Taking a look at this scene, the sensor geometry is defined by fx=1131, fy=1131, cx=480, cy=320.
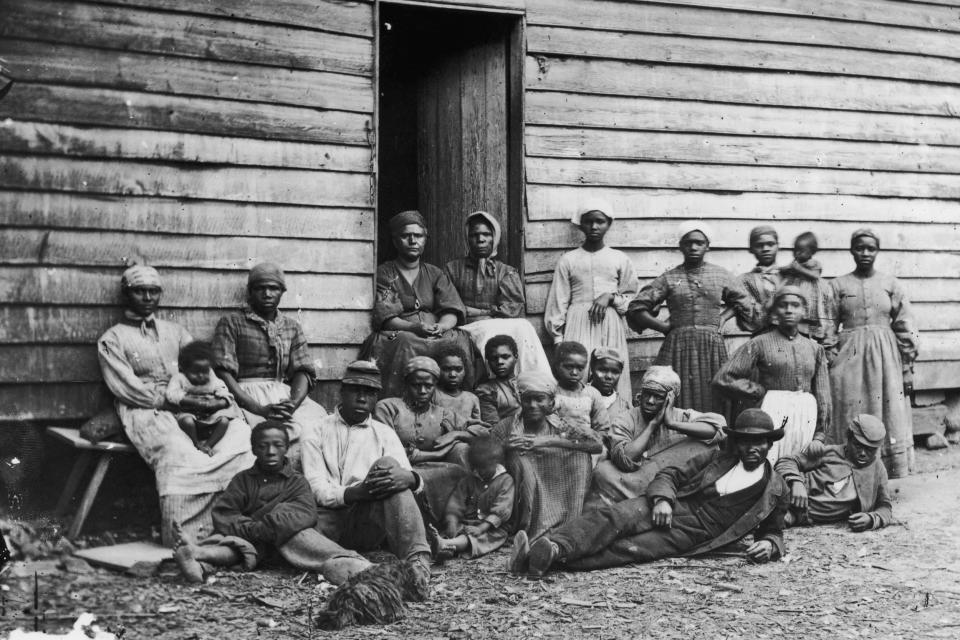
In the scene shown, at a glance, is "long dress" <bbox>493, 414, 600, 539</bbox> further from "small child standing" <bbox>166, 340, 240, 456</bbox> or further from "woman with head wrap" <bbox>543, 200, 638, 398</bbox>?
"small child standing" <bbox>166, 340, 240, 456</bbox>

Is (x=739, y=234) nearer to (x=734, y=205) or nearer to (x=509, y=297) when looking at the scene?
(x=734, y=205)

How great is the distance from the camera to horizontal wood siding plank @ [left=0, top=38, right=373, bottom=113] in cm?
632

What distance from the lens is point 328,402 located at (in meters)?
7.14

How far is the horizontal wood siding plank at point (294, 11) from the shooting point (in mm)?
6703

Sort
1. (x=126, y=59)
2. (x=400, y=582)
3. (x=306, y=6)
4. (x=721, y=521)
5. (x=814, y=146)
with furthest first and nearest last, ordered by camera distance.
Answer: (x=814, y=146) < (x=306, y=6) < (x=126, y=59) < (x=721, y=521) < (x=400, y=582)

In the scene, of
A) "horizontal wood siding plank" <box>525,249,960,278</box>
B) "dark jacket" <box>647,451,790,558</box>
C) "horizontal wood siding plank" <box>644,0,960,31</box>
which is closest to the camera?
"dark jacket" <box>647,451,790,558</box>

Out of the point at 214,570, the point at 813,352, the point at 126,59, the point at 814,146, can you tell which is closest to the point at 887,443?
the point at 813,352

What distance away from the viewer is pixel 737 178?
334 inches

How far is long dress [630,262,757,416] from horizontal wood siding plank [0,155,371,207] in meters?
2.08

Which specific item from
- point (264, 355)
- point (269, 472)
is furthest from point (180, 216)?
point (269, 472)

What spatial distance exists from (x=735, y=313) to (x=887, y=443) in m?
1.50

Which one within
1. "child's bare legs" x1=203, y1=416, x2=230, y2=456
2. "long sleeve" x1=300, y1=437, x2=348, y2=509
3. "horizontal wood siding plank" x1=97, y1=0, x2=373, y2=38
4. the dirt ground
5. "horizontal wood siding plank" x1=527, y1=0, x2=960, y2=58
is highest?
"horizontal wood siding plank" x1=527, y1=0, x2=960, y2=58

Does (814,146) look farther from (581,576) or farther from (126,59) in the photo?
(126,59)

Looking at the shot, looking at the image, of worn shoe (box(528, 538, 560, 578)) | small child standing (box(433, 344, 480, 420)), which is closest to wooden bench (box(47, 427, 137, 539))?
small child standing (box(433, 344, 480, 420))
